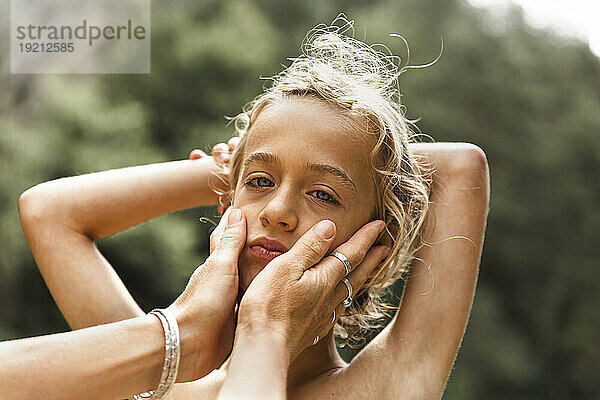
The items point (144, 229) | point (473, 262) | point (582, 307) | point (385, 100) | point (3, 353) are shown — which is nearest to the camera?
point (3, 353)

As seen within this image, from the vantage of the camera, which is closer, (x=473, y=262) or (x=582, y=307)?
(x=473, y=262)

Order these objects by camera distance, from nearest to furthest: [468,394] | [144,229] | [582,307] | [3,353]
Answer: [3,353]
[144,229]
[468,394]
[582,307]

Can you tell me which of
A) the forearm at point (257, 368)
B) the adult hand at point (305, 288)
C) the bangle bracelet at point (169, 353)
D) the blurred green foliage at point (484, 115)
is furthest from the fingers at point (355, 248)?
the blurred green foliage at point (484, 115)

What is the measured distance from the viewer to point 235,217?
4.88 feet

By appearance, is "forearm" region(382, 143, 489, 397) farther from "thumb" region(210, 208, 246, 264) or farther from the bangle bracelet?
the bangle bracelet

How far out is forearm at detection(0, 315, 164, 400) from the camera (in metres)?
1.15

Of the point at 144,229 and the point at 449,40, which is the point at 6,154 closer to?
the point at 144,229

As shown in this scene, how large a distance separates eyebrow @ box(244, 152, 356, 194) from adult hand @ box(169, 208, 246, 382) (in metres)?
0.17

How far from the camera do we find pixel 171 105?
21.6 feet

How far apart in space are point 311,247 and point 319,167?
0.19 metres

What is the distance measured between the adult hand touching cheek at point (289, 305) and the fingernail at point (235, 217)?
163 mm

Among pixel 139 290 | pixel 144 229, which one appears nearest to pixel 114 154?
pixel 144 229

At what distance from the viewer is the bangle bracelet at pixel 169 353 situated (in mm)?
1236

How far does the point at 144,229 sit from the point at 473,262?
14.4 feet
